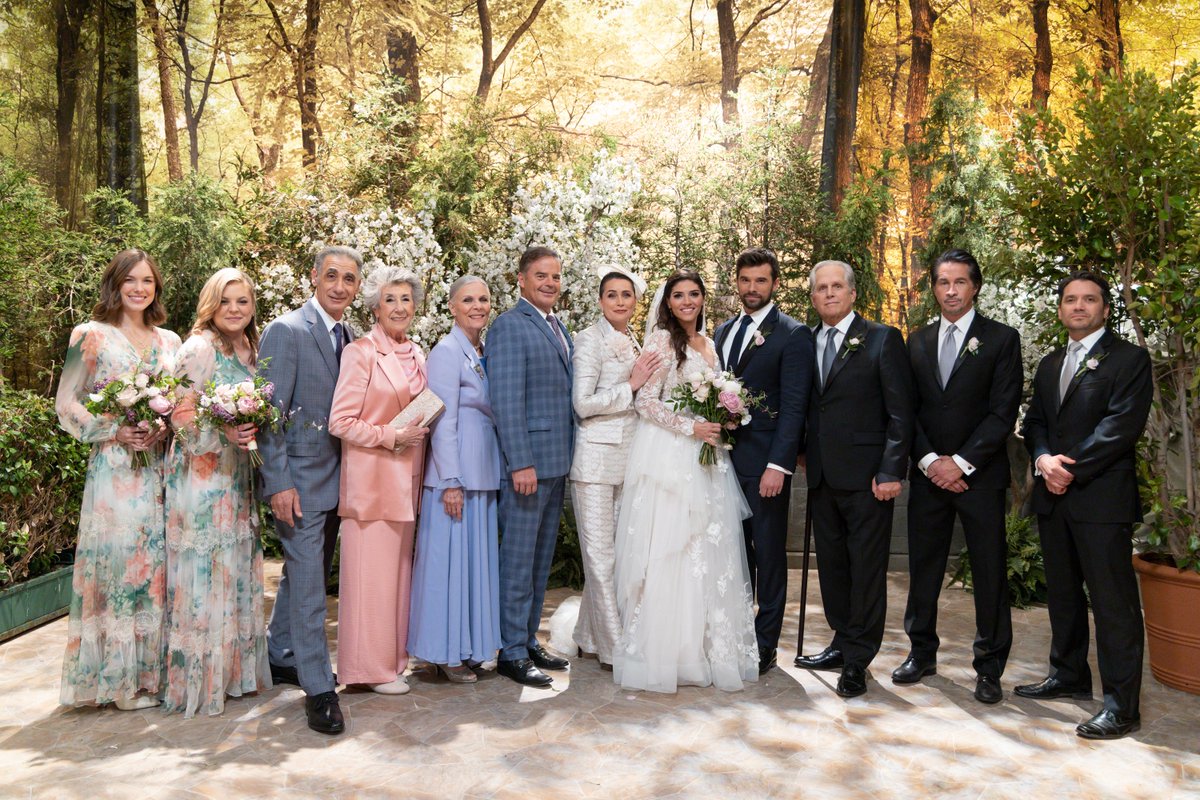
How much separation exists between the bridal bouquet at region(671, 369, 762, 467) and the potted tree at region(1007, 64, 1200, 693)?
Result: 1857mm

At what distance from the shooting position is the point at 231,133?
340 inches

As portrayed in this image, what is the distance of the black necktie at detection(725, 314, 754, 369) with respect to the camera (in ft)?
15.5

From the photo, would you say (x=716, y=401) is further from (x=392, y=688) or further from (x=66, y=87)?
(x=66, y=87)

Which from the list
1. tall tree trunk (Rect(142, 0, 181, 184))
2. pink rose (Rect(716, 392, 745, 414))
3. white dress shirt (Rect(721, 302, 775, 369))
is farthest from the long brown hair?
tall tree trunk (Rect(142, 0, 181, 184))

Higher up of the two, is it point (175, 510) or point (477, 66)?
point (477, 66)

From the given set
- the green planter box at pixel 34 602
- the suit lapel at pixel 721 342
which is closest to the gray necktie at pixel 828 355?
the suit lapel at pixel 721 342

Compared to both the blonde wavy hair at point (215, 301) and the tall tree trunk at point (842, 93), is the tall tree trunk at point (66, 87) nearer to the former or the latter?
the blonde wavy hair at point (215, 301)

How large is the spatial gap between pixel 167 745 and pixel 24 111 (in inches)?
231

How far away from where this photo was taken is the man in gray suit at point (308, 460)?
3.95 m

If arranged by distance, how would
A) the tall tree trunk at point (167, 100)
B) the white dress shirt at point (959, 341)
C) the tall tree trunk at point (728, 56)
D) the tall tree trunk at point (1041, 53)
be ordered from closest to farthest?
the white dress shirt at point (959, 341)
the tall tree trunk at point (167, 100)
the tall tree trunk at point (1041, 53)
the tall tree trunk at point (728, 56)

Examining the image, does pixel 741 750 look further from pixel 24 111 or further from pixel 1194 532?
pixel 24 111

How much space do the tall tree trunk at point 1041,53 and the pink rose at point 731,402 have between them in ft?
20.8

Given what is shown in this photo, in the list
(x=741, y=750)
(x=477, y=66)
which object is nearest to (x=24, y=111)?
(x=477, y=66)

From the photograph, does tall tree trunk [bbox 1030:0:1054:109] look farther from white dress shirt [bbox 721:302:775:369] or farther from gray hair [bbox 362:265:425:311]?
gray hair [bbox 362:265:425:311]
